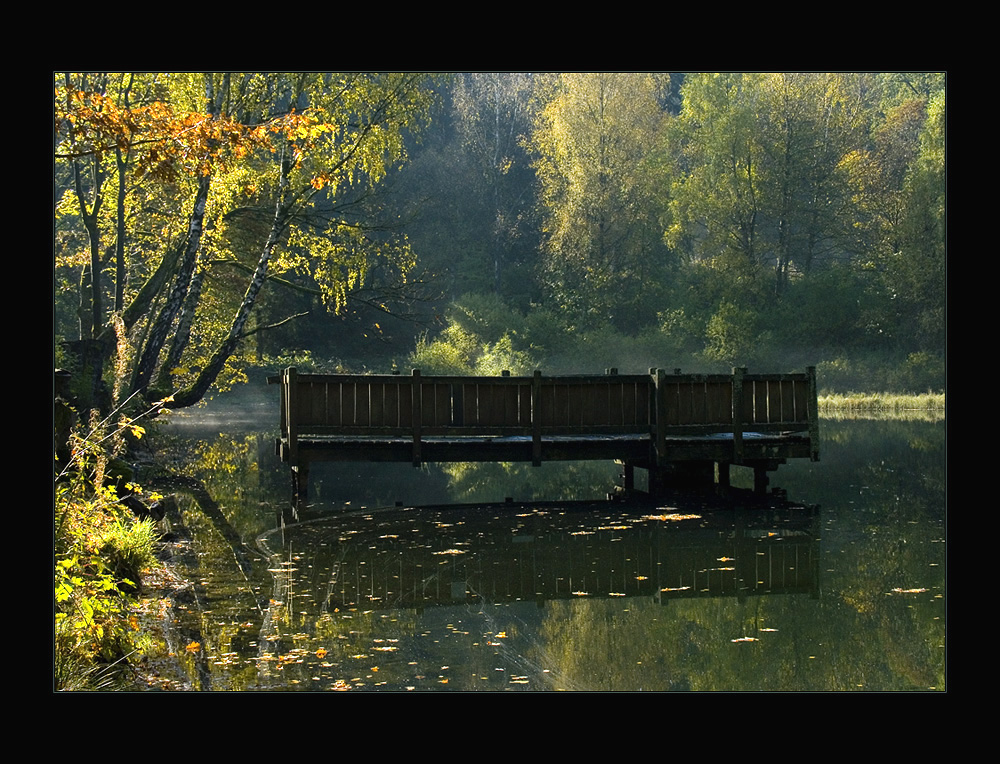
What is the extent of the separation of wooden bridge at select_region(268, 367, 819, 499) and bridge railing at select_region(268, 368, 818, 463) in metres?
0.02

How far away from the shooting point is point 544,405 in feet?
58.2

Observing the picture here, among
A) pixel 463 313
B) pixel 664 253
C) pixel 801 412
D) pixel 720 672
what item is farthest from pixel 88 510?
pixel 664 253

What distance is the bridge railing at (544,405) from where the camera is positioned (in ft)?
56.6

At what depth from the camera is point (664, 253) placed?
5806 cm

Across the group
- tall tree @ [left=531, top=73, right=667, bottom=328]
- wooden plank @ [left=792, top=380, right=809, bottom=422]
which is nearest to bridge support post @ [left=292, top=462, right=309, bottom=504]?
wooden plank @ [left=792, top=380, right=809, bottom=422]

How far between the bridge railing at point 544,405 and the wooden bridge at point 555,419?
15mm

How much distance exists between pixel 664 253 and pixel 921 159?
12.7m

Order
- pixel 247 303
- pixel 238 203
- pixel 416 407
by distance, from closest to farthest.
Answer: pixel 416 407, pixel 247 303, pixel 238 203

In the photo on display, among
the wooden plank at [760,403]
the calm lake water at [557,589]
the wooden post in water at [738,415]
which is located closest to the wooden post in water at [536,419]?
the calm lake water at [557,589]

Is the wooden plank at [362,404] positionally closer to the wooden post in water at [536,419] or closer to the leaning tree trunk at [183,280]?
the wooden post in water at [536,419]

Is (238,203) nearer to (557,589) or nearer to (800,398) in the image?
(800,398)

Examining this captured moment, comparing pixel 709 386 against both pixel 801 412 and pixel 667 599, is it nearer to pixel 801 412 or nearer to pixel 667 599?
pixel 801 412

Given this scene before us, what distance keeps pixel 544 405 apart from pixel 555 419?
10.6 inches

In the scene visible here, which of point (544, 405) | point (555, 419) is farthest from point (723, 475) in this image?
point (544, 405)
